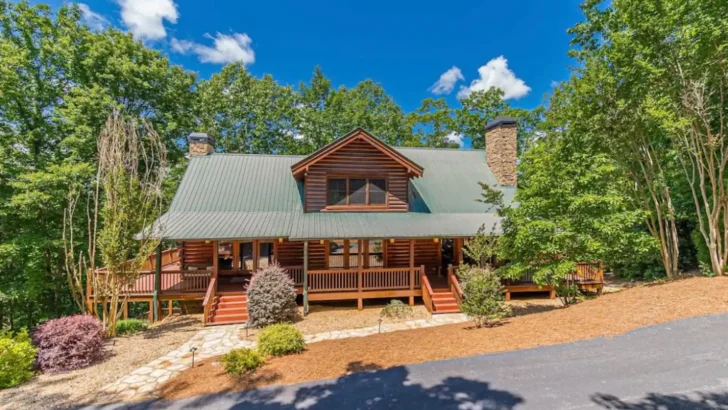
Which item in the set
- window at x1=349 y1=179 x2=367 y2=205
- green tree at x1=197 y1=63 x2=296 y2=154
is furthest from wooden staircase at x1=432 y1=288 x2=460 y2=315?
green tree at x1=197 y1=63 x2=296 y2=154

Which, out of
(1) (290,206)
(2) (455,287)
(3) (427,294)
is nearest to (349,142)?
(1) (290,206)

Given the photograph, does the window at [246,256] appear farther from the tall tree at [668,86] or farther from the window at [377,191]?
A: the tall tree at [668,86]

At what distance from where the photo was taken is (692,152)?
934 cm

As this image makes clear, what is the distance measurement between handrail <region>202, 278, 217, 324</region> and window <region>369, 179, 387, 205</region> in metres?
7.07

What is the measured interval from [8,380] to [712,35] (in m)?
18.3

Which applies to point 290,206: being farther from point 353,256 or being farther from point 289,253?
point 353,256

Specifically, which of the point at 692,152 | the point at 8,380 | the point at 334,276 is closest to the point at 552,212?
the point at 692,152

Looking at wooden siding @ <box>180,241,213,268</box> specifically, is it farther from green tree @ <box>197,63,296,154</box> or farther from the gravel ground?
green tree @ <box>197,63,296,154</box>

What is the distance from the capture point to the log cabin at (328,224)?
1141 centimetres

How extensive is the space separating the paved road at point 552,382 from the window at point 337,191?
8833mm

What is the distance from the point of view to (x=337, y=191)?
538 inches

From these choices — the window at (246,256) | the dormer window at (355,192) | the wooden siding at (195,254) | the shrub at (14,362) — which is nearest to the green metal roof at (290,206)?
the dormer window at (355,192)

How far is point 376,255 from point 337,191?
3410 millimetres

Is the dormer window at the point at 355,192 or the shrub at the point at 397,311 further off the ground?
the dormer window at the point at 355,192
